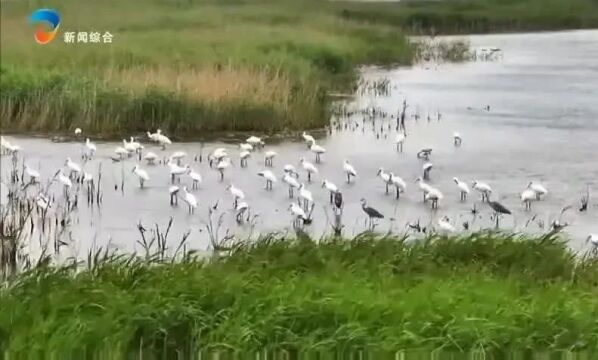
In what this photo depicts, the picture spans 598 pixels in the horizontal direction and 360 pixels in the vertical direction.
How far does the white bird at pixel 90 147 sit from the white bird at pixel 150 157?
17cm

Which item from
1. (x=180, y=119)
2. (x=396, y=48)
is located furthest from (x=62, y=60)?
(x=396, y=48)

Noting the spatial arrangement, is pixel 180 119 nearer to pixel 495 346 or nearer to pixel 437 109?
pixel 437 109

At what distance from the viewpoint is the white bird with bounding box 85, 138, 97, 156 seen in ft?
9.25

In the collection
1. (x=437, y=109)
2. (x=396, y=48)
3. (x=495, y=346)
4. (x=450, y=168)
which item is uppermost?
(x=396, y=48)

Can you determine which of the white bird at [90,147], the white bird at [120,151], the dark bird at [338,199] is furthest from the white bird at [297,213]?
the white bird at [90,147]

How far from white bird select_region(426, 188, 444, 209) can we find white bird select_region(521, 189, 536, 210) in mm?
234

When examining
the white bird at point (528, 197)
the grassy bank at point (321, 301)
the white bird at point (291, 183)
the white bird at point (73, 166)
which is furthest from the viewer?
the white bird at point (73, 166)

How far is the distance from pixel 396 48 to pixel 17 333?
4.58 ft

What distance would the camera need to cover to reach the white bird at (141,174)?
275 centimetres

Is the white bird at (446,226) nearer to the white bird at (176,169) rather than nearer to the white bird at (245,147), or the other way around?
the white bird at (245,147)

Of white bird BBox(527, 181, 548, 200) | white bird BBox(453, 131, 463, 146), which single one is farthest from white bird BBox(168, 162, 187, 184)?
white bird BBox(527, 181, 548, 200)

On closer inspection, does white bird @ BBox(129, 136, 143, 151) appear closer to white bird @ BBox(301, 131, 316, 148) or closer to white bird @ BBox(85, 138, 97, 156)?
white bird @ BBox(85, 138, 97, 156)

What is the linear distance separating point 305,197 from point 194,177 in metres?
0.35

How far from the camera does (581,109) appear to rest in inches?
103
